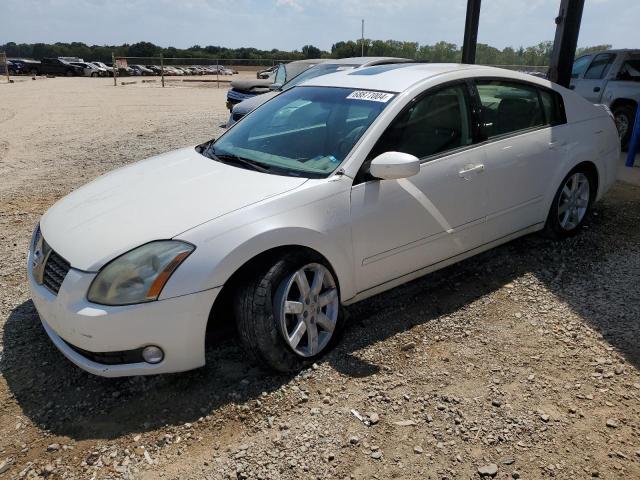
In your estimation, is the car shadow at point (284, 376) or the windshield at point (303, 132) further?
the windshield at point (303, 132)

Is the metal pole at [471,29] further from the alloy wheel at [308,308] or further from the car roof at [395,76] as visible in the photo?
the alloy wheel at [308,308]

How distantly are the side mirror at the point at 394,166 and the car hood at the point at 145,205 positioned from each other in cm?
43

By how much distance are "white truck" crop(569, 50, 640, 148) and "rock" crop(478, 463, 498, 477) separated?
28.5 ft

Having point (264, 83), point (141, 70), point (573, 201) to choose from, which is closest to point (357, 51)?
point (141, 70)

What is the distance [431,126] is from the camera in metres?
3.50

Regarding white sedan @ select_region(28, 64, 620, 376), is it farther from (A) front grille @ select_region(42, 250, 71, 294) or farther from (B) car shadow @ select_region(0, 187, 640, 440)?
(B) car shadow @ select_region(0, 187, 640, 440)

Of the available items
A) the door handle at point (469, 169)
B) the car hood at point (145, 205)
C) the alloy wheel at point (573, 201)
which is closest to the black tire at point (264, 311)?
the car hood at point (145, 205)

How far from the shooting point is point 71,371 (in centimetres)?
301

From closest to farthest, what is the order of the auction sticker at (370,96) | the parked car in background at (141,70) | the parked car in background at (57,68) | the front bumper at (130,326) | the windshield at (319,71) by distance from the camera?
the front bumper at (130,326), the auction sticker at (370,96), the windshield at (319,71), the parked car in background at (57,68), the parked car in background at (141,70)

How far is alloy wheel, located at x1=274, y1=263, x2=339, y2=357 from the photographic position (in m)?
2.81

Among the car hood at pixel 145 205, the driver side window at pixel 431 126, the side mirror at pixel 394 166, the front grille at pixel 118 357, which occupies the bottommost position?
the front grille at pixel 118 357

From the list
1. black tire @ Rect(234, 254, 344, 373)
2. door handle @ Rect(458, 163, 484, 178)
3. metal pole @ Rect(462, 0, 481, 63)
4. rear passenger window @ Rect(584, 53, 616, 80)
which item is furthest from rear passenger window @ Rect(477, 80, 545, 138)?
rear passenger window @ Rect(584, 53, 616, 80)

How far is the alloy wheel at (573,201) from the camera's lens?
4.55 m

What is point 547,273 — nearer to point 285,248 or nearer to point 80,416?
point 285,248
